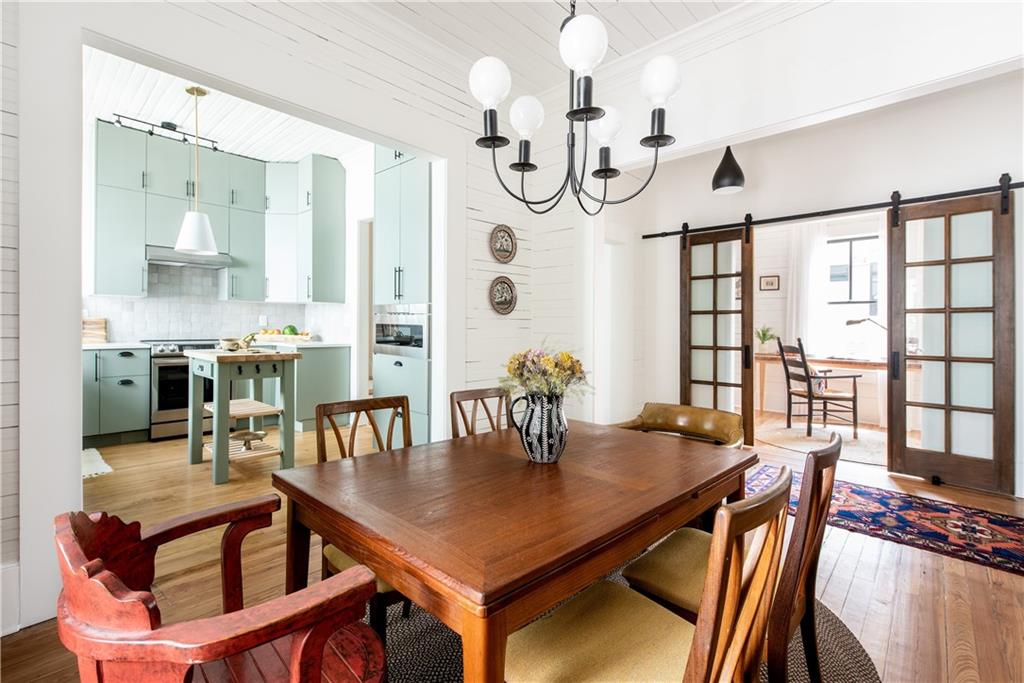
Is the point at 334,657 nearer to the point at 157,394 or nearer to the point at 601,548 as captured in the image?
the point at 601,548

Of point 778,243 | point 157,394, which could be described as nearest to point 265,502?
point 157,394

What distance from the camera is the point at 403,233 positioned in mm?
3809

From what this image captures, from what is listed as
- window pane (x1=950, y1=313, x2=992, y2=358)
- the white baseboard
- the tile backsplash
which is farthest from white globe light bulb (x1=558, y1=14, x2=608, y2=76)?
the tile backsplash

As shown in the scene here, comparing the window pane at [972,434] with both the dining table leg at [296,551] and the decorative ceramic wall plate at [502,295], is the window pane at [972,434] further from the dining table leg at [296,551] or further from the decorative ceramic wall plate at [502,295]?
the dining table leg at [296,551]

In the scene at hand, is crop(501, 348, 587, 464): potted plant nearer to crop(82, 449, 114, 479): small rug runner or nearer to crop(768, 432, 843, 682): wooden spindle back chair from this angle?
crop(768, 432, 843, 682): wooden spindle back chair

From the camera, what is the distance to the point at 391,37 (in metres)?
2.91

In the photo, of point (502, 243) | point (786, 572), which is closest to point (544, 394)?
point (786, 572)

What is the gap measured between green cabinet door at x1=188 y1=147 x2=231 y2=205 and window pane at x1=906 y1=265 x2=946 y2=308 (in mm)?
6544

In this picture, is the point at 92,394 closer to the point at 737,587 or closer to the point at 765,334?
the point at 737,587

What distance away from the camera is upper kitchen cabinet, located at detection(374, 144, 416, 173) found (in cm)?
383

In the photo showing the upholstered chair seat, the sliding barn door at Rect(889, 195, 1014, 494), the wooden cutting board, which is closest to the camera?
the upholstered chair seat

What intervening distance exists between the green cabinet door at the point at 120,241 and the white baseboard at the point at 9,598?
12.1 ft

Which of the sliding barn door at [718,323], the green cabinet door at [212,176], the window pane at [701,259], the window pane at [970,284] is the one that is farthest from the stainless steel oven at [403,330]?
the window pane at [970,284]

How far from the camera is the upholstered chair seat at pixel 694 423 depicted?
2309 mm
